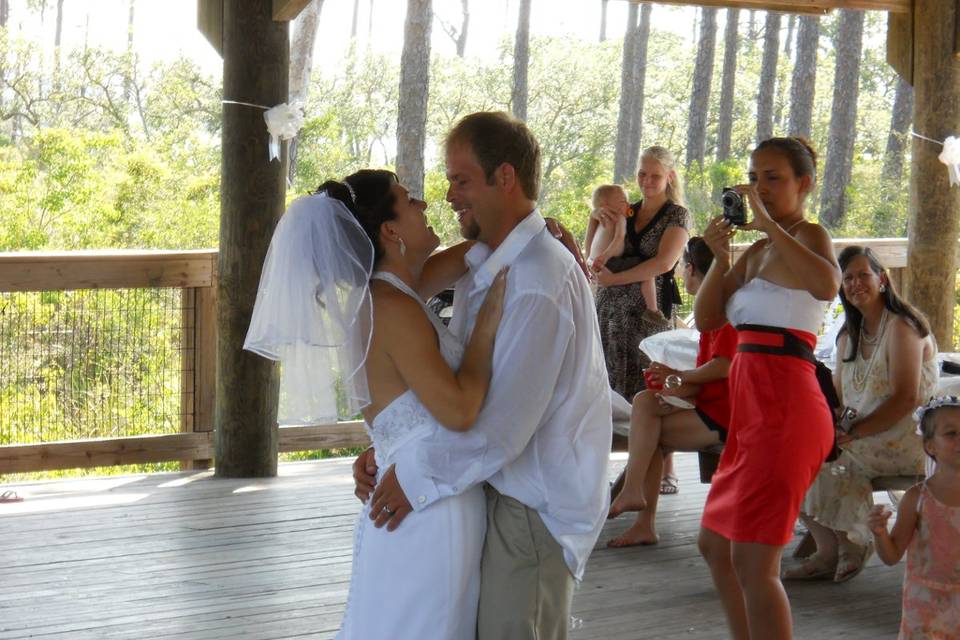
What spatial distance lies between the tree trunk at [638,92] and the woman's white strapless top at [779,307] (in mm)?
18012

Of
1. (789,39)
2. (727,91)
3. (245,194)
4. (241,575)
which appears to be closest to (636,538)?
(241,575)

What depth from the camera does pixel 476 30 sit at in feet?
99.8

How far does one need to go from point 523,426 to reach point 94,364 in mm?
4237

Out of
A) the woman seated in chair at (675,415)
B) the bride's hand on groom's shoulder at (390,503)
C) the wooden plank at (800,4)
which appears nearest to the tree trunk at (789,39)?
the wooden plank at (800,4)

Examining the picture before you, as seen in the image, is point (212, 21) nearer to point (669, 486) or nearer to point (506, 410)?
point (669, 486)

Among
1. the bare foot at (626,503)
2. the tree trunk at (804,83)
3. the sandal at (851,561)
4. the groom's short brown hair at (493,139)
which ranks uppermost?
the tree trunk at (804,83)

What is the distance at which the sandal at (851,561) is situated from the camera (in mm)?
4281

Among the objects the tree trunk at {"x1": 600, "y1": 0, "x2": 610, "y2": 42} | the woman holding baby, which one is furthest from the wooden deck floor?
the tree trunk at {"x1": 600, "y1": 0, "x2": 610, "y2": 42}

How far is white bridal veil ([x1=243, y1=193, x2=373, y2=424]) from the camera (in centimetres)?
224

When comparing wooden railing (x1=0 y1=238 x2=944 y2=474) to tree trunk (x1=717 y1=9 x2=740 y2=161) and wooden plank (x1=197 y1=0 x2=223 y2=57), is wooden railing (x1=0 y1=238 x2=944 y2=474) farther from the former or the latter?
tree trunk (x1=717 y1=9 x2=740 y2=161)

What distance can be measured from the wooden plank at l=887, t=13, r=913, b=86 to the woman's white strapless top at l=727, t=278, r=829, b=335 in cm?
391

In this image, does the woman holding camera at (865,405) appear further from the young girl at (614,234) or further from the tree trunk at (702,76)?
the tree trunk at (702,76)

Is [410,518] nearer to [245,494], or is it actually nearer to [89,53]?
[245,494]

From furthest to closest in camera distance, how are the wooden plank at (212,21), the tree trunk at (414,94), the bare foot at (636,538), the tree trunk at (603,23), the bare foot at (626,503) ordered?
the tree trunk at (603,23) < the tree trunk at (414,94) < the wooden plank at (212,21) < the bare foot at (636,538) < the bare foot at (626,503)
